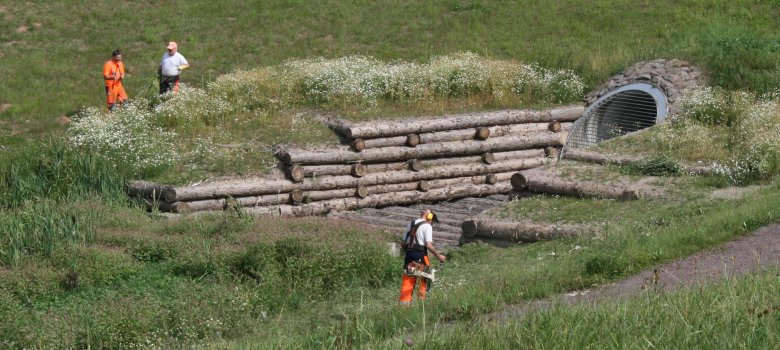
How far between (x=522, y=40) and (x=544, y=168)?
25.8 feet

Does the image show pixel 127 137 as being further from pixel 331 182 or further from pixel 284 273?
pixel 284 273

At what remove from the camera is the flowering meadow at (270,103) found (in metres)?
21.5

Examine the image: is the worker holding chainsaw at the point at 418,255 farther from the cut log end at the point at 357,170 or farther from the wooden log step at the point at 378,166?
the cut log end at the point at 357,170

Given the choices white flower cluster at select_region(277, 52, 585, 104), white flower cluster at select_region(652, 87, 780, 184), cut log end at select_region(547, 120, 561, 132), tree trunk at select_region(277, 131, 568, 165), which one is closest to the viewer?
white flower cluster at select_region(652, 87, 780, 184)

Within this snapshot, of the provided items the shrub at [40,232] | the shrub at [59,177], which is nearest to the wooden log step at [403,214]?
the shrub at [59,177]

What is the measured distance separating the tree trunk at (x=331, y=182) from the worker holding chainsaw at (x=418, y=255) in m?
6.61

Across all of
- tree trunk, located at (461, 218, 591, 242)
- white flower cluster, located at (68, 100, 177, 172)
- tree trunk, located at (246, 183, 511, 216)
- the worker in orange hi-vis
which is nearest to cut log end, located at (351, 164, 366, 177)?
tree trunk, located at (246, 183, 511, 216)

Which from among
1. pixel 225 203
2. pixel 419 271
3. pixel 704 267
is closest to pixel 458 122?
pixel 225 203

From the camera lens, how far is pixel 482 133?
2356 centimetres

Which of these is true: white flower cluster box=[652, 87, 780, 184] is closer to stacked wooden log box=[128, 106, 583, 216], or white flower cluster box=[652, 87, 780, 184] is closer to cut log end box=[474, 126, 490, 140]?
stacked wooden log box=[128, 106, 583, 216]

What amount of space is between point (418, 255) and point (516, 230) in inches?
156

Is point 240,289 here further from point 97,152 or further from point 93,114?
point 93,114

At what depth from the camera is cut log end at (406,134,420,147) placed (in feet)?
75.0

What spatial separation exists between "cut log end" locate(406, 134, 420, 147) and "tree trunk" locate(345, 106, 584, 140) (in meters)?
0.08
